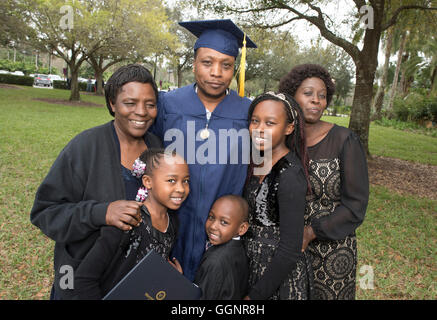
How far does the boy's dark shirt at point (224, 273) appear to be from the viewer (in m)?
1.72

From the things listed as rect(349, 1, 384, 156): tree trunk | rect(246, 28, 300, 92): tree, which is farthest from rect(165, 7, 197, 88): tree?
rect(349, 1, 384, 156): tree trunk

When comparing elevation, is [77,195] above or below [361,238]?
above

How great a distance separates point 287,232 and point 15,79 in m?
29.3

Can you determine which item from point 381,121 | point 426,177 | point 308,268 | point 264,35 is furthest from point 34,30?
point 381,121

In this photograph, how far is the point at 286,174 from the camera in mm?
1698

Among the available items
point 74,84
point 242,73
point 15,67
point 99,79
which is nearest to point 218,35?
point 242,73

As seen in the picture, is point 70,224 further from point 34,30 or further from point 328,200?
point 34,30

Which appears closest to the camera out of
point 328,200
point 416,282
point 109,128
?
point 109,128

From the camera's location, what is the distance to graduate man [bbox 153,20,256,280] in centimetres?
200

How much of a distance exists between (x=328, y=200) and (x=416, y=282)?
264 centimetres

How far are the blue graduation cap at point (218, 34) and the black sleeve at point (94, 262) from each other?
1.25 metres

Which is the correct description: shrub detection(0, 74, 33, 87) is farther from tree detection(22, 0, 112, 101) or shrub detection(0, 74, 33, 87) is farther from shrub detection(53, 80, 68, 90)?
tree detection(22, 0, 112, 101)

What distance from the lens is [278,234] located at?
1.80m

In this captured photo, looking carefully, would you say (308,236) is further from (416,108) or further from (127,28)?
(416,108)
